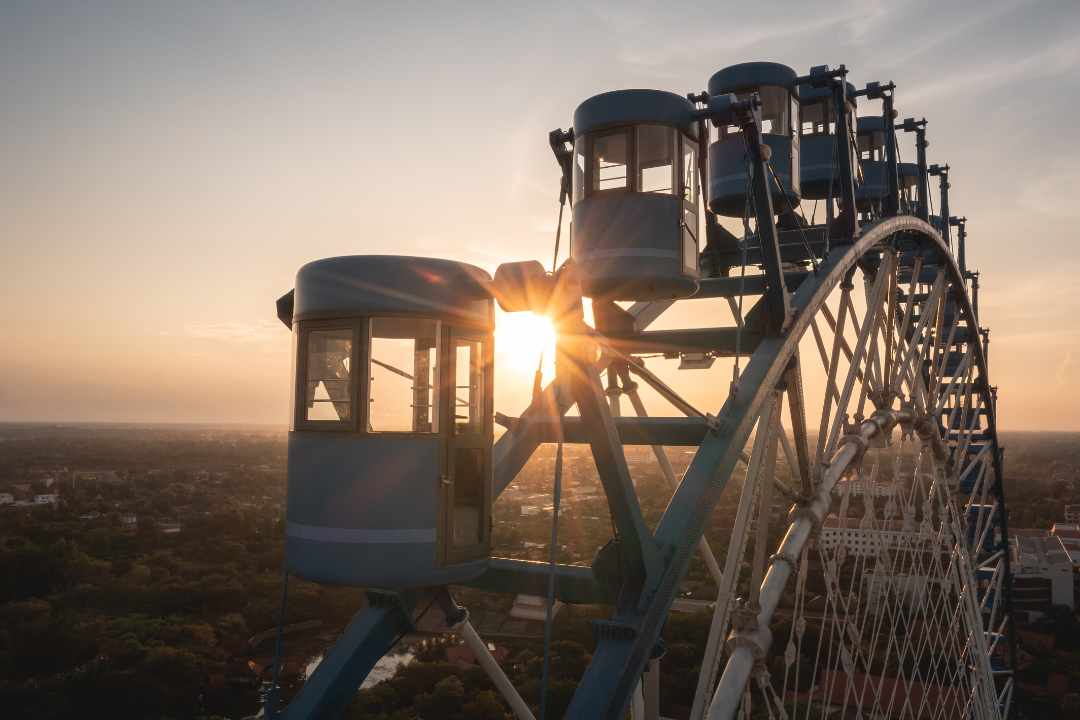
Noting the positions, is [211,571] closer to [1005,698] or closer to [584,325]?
[1005,698]

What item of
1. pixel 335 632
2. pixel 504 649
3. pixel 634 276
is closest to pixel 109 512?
pixel 335 632

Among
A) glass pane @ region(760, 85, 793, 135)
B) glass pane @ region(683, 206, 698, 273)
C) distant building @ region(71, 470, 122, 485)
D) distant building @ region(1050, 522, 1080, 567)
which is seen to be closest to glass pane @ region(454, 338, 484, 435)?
glass pane @ region(683, 206, 698, 273)

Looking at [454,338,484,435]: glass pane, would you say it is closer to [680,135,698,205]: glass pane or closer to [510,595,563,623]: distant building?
[680,135,698,205]: glass pane

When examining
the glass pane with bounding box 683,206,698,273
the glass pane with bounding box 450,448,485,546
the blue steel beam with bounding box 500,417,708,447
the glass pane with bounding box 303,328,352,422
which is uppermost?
the glass pane with bounding box 683,206,698,273

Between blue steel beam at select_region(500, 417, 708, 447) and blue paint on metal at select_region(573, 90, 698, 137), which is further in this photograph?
blue paint on metal at select_region(573, 90, 698, 137)

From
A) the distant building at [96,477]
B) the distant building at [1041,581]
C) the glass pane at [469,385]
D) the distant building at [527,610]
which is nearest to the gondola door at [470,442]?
the glass pane at [469,385]

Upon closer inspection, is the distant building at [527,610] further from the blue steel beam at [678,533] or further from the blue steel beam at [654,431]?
the blue steel beam at [654,431]

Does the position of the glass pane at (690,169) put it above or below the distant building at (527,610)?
above
